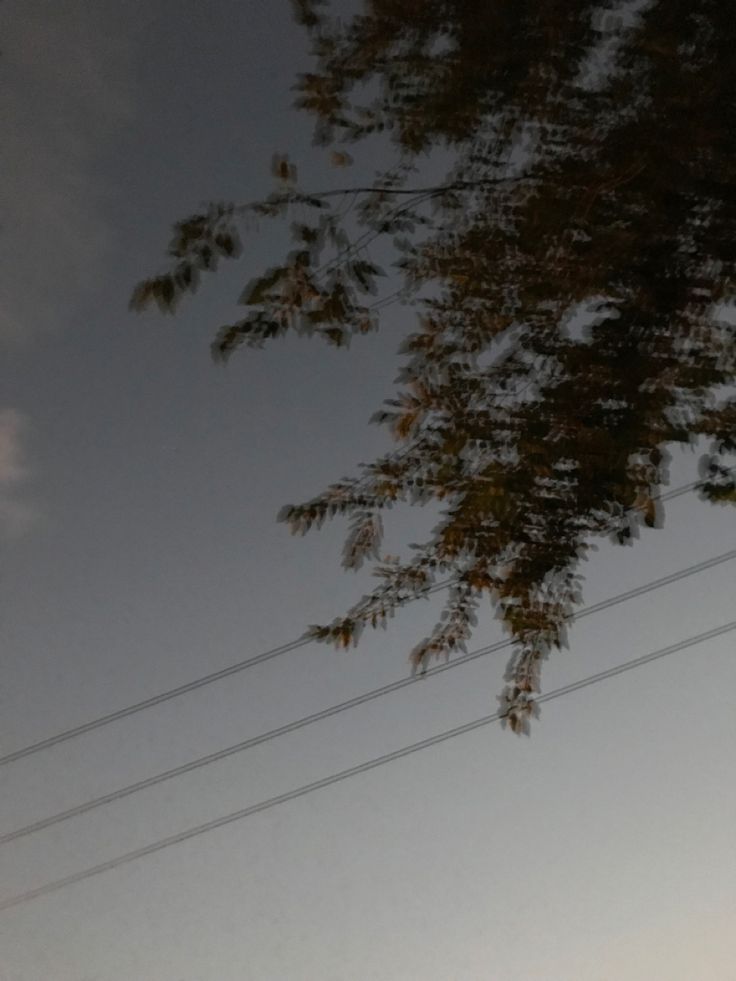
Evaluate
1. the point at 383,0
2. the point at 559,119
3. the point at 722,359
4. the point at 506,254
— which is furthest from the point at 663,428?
the point at 383,0

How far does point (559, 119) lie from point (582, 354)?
37 cm

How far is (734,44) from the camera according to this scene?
4.84 feet

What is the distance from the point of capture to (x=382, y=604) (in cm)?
165

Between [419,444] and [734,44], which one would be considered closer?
[734,44]

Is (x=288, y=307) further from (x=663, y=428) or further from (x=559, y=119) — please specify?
(x=663, y=428)

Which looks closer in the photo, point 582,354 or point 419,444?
point 582,354

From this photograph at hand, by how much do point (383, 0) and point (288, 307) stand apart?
52 centimetres

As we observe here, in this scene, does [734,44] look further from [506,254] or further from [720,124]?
[506,254]

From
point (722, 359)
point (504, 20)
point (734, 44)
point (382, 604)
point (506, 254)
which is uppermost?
point (504, 20)

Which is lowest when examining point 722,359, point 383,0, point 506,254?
point 722,359

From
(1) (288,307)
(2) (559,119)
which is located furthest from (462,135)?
(1) (288,307)

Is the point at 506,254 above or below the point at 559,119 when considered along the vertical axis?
below

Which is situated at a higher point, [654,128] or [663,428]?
[654,128]

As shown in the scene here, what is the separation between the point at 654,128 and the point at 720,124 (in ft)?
0.30
